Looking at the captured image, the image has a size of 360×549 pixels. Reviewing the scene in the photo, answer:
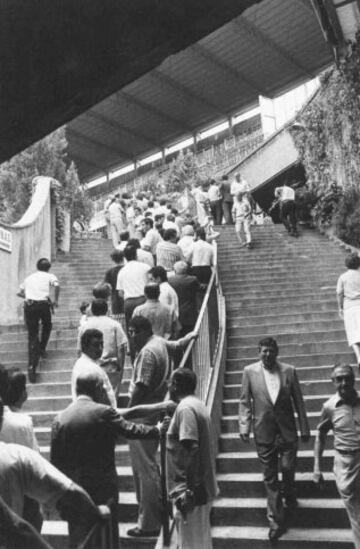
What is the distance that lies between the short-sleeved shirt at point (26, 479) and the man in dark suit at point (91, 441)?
3.49ft

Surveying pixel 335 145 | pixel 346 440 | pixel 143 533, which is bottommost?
pixel 143 533

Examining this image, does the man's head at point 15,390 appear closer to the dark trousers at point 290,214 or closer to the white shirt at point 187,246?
the white shirt at point 187,246

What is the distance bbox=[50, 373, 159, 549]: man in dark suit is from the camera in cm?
346

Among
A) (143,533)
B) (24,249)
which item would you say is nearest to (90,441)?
(143,533)

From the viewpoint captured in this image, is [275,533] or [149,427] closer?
[149,427]

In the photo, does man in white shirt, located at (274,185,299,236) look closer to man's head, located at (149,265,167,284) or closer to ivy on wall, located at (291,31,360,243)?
ivy on wall, located at (291,31,360,243)

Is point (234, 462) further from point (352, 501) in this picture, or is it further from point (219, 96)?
point (219, 96)

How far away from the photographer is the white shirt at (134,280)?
730cm

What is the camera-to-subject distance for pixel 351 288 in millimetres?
7168

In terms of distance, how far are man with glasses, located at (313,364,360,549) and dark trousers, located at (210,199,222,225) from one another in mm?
12029

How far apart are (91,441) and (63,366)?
4608 millimetres

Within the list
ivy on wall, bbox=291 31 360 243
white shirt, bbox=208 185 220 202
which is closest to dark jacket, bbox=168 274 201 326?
ivy on wall, bbox=291 31 360 243

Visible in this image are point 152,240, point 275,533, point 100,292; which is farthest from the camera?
point 152,240

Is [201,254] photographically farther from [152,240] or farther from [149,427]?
[149,427]
